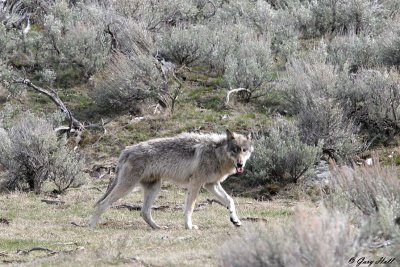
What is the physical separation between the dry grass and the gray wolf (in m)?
0.54

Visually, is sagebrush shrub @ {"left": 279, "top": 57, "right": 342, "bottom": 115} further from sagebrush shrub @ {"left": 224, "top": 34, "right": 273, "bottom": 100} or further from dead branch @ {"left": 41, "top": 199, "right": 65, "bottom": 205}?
dead branch @ {"left": 41, "top": 199, "right": 65, "bottom": 205}

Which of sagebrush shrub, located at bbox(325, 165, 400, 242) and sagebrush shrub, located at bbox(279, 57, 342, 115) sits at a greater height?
sagebrush shrub, located at bbox(325, 165, 400, 242)

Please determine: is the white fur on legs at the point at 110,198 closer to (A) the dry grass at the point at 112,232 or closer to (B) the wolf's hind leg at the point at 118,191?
(B) the wolf's hind leg at the point at 118,191

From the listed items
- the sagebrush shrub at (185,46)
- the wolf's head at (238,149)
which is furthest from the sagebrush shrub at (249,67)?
the wolf's head at (238,149)

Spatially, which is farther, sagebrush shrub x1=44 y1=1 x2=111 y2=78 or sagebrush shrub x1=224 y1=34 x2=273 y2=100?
sagebrush shrub x1=44 y1=1 x2=111 y2=78

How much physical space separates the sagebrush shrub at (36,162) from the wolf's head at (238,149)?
17.4ft

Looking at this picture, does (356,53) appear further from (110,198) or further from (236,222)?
(110,198)

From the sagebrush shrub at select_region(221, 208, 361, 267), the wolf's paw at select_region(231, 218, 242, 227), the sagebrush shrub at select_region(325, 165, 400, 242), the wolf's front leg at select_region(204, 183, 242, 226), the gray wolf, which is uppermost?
the sagebrush shrub at select_region(221, 208, 361, 267)

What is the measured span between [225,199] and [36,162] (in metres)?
5.98

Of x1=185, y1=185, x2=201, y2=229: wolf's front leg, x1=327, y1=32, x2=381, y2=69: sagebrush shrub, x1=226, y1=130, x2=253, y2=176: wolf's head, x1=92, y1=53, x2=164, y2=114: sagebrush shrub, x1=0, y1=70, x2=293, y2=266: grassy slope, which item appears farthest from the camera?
x1=327, y1=32, x2=381, y2=69: sagebrush shrub

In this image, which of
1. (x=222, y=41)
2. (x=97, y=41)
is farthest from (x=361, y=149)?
(x=97, y=41)

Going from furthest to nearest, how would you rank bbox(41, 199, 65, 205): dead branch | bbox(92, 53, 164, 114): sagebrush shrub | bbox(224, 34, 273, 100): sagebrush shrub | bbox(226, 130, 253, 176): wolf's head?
bbox(224, 34, 273, 100): sagebrush shrub, bbox(92, 53, 164, 114): sagebrush shrub, bbox(41, 199, 65, 205): dead branch, bbox(226, 130, 253, 176): wolf's head

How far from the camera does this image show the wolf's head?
12.2m

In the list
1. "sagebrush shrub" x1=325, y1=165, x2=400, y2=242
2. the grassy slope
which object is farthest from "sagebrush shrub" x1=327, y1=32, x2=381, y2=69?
"sagebrush shrub" x1=325, y1=165, x2=400, y2=242
